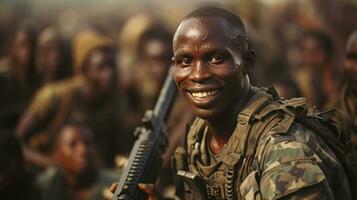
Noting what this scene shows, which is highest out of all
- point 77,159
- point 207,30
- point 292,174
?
point 207,30

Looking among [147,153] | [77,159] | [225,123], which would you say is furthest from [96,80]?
[225,123]

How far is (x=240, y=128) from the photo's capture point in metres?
2.02

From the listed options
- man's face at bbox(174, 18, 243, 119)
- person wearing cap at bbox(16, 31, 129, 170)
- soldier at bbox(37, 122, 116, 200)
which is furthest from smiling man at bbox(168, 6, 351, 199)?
person wearing cap at bbox(16, 31, 129, 170)

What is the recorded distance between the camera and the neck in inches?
83.1

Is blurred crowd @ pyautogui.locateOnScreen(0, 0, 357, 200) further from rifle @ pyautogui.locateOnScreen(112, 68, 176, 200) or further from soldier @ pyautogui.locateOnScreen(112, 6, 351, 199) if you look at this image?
soldier @ pyautogui.locateOnScreen(112, 6, 351, 199)

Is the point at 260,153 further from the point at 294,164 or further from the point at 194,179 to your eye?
the point at 194,179

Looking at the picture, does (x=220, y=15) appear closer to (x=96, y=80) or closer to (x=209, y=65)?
(x=209, y=65)

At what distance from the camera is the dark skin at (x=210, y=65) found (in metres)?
1.99

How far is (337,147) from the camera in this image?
2020 millimetres

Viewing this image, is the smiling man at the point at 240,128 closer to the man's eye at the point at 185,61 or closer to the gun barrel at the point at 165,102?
the man's eye at the point at 185,61

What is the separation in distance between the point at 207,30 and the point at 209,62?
0.10 m

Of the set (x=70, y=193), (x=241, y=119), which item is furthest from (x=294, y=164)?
(x=70, y=193)

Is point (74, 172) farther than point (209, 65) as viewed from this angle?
Yes

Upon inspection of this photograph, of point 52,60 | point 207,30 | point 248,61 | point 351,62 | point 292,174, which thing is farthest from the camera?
point 52,60
